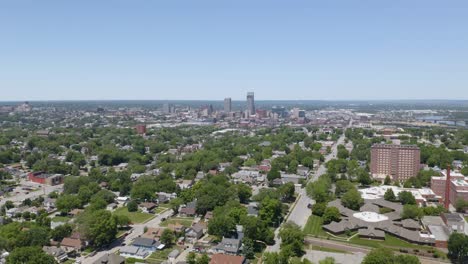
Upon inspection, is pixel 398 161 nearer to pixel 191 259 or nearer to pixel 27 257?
pixel 191 259

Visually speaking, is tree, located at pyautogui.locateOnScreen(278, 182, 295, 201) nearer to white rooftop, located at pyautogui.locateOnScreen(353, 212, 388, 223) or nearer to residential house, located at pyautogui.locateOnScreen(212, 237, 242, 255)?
white rooftop, located at pyautogui.locateOnScreen(353, 212, 388, 223)

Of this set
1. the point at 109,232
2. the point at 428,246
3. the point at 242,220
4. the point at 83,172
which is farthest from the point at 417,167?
the point at 83,172

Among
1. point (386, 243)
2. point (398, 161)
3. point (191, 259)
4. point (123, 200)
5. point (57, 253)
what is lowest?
point (386, 243)

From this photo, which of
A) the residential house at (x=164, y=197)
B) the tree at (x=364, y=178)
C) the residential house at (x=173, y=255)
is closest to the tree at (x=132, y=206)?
the residential house at (x=164, y=197)

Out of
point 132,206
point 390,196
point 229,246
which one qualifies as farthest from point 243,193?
point 390,196

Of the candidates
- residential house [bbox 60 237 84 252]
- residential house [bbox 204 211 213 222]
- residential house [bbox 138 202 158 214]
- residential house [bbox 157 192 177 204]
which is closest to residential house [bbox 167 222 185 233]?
residential house [bbox 204 211 213 222]

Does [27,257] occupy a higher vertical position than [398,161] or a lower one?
lower

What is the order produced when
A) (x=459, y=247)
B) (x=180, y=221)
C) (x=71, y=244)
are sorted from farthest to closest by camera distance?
(x=180, y=221), (x=71, y=244), (x=459, y=247)

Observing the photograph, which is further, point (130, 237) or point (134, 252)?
point (130, 237)
